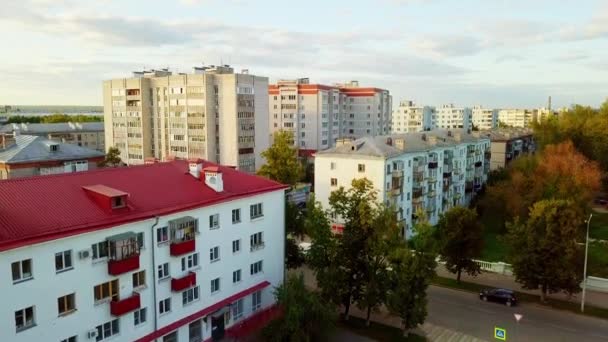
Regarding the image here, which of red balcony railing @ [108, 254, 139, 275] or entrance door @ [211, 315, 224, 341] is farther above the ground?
red balcony railing @ [108, 254, 139, 275]

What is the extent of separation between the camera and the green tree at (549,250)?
3453 centimetres

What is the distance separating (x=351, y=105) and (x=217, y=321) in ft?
325

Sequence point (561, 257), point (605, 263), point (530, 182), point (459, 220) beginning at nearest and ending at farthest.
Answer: point (561, 257) → point (459, 220) → point (605, 263) → point (530, 182)

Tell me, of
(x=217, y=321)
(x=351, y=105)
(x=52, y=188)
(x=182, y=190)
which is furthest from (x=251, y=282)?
(x=351, y=105)

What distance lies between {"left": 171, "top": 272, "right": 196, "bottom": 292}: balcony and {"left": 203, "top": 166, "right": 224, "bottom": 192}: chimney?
5493 millimetres

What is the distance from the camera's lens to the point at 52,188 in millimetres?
23578

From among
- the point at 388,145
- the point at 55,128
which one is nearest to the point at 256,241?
the point at 388,145

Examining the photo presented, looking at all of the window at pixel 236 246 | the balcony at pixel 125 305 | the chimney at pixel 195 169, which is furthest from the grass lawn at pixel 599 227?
the balcony at pixel 125 305

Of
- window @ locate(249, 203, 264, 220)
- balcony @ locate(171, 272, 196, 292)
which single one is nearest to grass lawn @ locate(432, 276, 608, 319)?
window @ locate(249, 203, 264, 220)

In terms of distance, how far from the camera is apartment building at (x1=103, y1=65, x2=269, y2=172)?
80.2 meters

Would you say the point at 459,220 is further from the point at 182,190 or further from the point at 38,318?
the point at 38,318

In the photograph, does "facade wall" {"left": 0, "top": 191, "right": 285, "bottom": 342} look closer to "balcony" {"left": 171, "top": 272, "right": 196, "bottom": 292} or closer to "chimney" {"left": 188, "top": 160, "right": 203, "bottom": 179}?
"balcony" {"left": 171, "top": 272, "right": 196, "bottom": 292}

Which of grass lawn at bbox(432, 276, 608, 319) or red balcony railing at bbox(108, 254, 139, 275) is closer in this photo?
red balcony railing at bbox(108, 254, 139, 275)

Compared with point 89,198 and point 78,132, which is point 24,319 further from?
point 78,132
